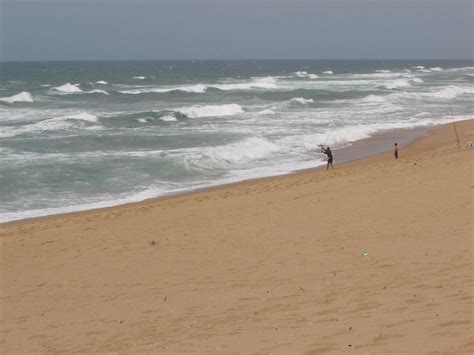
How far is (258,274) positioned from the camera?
8031 millimetres

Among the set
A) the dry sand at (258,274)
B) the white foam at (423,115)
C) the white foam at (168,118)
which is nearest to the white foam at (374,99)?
the white foam at (423,115)

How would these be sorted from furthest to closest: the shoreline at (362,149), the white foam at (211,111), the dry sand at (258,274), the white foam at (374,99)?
the white foam at (374,99)
the white foam at (211,111)
the shoreline at (362,149)
the dry sand at (258,274)

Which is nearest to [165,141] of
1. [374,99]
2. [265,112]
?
[265,112]

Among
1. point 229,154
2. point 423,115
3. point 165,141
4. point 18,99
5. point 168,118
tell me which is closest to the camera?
point 229,154

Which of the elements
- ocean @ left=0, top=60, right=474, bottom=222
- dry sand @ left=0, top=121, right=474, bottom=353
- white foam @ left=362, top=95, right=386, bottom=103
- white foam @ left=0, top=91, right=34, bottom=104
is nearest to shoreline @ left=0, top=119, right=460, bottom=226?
ocean @ left=0, top=60, right=474, bottom=222

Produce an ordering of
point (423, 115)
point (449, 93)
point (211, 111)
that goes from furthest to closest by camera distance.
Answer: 1. point (449, 93)
2. point (211, 111)
3. point (423, 115)

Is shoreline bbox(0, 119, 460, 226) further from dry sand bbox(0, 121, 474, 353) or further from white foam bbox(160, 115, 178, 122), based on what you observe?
white foam bbox(160, 115, 178, 122)

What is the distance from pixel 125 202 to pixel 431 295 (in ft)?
34.1

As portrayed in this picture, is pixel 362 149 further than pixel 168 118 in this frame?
No

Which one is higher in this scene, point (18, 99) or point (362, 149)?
point (18, 99)

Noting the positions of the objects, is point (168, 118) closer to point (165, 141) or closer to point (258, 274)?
point (165, 141)

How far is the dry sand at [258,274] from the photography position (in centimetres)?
584

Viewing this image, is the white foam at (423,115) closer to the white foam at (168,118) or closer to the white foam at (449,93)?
the white foam at (449,93)

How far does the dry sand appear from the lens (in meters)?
5.84
